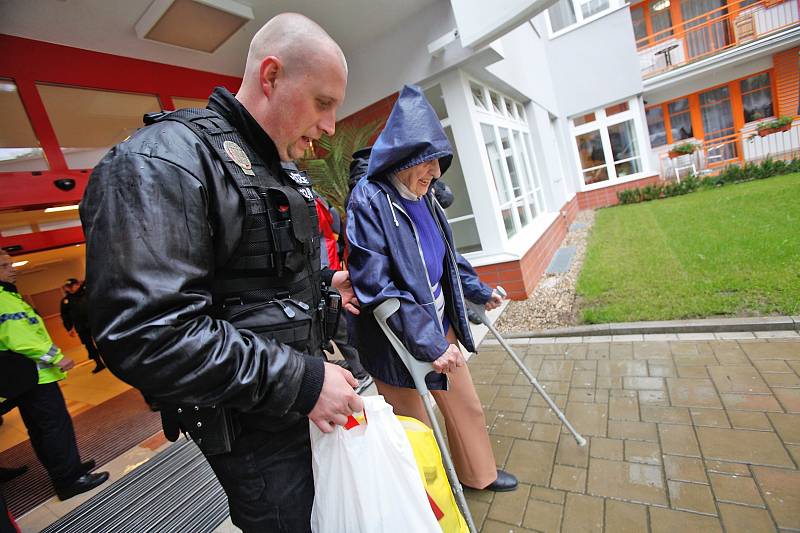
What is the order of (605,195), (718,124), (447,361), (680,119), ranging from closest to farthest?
(447,361) < (605,195) < (718,124) < (680,119)

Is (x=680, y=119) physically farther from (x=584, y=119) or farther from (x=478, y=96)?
(x=478, y=96)

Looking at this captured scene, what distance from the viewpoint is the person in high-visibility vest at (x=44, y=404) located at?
9.66ft

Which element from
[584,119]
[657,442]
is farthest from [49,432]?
[584,119]

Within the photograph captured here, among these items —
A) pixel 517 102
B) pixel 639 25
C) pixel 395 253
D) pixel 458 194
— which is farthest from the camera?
pixel 639 25

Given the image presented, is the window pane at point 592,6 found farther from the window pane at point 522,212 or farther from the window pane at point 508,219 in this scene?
the window pane at point 508,219

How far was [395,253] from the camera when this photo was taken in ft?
6.51

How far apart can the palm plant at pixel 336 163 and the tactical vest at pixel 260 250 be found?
163 inches

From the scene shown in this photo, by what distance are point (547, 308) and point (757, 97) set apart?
58.7 ft

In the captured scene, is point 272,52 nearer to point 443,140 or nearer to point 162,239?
point 162,239

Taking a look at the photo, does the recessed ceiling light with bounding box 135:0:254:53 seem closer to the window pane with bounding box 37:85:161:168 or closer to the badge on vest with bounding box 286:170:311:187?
the window pane with bounding box 37:85:161:168

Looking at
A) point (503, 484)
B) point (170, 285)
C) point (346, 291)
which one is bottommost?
point (503, 484)

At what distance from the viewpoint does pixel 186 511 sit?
263 centimetres

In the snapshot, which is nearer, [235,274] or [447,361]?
[235,274]

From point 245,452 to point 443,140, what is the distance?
1.76 meters
